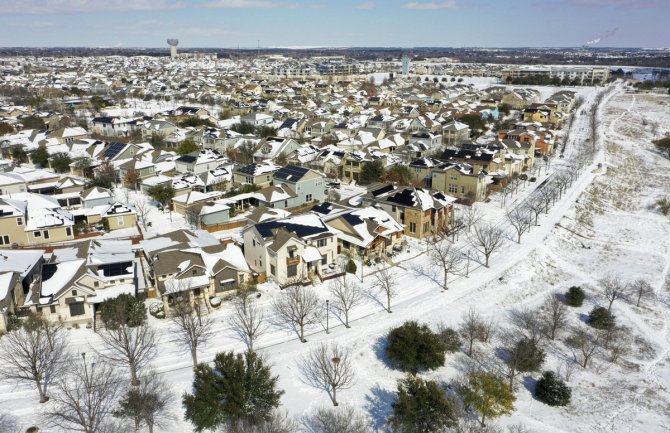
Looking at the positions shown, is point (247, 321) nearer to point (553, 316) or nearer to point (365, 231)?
point (365, 231)

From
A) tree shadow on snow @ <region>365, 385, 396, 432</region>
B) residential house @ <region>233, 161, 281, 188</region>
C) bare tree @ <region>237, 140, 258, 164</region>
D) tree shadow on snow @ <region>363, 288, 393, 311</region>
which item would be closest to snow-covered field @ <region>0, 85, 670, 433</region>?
tree shadow on snow @ <region>365, 385, 396, 432</region>

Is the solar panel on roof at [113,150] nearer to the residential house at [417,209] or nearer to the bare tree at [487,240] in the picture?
the residential house at [417,209]

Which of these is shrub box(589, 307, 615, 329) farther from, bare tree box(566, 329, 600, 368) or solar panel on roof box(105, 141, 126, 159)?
solar panel on roof box(105, 141, 126, 159)

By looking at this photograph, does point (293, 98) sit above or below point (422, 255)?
above

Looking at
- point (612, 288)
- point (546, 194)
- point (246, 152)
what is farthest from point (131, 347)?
point (546, 194)

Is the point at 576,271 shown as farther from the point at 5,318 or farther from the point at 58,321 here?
the point at 5,318

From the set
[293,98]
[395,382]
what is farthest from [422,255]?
[293,98]

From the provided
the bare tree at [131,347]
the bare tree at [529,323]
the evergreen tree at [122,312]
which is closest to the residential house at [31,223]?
the evergreen tree at [122,312]
